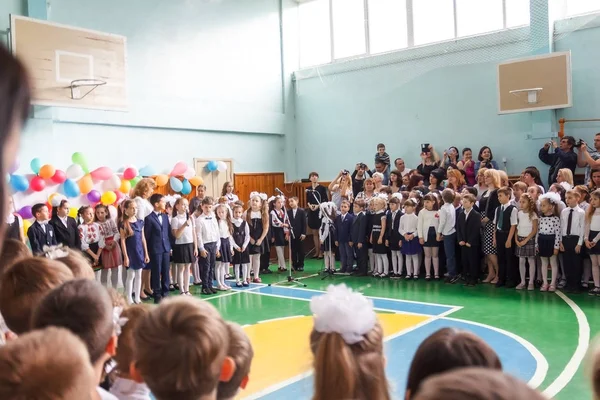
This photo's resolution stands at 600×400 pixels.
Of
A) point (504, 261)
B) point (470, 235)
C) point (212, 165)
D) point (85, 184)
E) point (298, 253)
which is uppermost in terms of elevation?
point (212, 165)

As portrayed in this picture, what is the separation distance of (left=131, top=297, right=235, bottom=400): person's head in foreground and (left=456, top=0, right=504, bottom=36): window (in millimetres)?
11511

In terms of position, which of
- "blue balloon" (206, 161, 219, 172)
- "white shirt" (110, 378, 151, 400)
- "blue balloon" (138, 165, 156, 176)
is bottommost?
"white shirt" (110, 378, 151, 400)

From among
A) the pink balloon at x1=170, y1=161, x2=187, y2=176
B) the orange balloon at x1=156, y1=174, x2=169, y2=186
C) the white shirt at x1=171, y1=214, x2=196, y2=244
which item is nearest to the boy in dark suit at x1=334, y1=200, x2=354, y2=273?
the white shirt at x1=171, y1=214, x2=196, y2=244

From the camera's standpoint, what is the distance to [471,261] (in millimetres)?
8688

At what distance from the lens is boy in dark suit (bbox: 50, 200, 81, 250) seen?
8.13 metres

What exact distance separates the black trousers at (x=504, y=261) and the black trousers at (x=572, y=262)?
2.50 feet

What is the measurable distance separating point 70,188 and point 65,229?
163 cm

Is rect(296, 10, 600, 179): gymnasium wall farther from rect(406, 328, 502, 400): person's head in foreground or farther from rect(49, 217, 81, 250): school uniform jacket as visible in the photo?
rect(406, 328, 502, 400): person's head in foreground

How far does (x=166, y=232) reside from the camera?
838 centimetres

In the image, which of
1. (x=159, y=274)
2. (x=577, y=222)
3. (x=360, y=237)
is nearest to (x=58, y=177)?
(x=159, y=274)

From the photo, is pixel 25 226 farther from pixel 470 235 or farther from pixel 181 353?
pixel 181 353

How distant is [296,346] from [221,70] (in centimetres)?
905

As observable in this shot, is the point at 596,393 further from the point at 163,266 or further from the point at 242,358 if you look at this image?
the point at 163,266

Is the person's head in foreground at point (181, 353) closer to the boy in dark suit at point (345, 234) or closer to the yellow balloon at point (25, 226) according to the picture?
the yellow balloon at point (25, 226)
